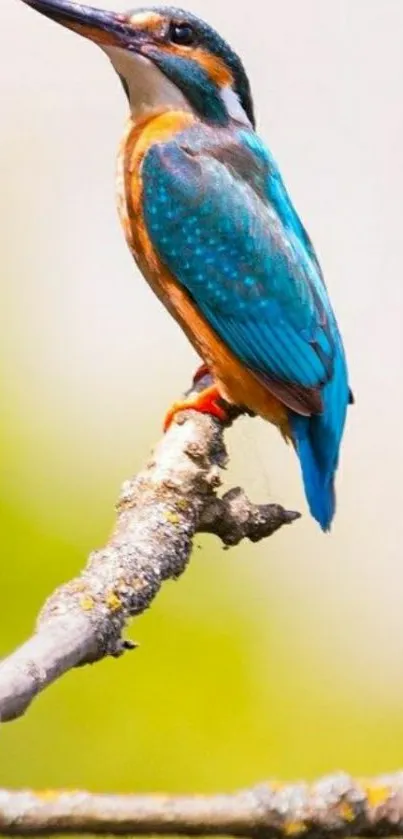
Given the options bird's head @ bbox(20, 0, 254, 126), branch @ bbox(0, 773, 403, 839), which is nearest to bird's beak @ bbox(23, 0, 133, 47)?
bird's head @ bbox(20, 0, 254, 126)

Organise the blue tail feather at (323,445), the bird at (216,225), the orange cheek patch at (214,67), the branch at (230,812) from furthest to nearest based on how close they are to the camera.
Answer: the orange cheek patch at (214,67) → the bird at (216,225) → the blue tail feather at (323,445) → the branch at (230,812)

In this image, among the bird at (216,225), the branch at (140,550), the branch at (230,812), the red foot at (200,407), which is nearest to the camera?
the branch at (230,812)

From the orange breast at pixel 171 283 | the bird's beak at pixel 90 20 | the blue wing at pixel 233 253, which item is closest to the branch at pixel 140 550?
the orange breast at pixel 171 283

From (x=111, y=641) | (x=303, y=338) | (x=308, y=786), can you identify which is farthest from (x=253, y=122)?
(x=308, y=786)

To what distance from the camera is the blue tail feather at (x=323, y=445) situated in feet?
11.8

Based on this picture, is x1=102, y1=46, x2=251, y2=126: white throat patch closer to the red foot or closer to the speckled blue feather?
the speckled blue feather

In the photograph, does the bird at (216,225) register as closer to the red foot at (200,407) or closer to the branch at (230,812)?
the red foot at (200,407)

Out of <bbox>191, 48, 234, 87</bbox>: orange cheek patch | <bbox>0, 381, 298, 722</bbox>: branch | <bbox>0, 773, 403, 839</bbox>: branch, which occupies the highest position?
<bbox>191, 48, 234, 87</bbox>: orange cheek patch

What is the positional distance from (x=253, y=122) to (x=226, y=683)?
184 cm

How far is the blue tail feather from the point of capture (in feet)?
11.8

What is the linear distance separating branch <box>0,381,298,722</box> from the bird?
1.55ft

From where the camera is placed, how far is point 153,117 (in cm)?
403

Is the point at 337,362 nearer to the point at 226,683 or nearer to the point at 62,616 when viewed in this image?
the point at 226,683

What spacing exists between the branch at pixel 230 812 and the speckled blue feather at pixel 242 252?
2464 mm
